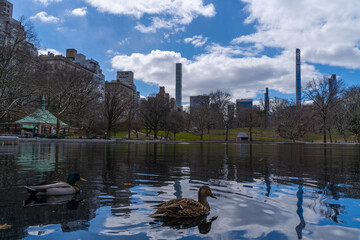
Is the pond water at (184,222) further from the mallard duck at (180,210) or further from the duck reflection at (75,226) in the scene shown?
the mallard duck at (180,210)

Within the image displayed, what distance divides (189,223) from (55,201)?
327 cm

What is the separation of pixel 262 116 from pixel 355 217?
9910 cm

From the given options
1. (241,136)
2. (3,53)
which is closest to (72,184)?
(3,53)

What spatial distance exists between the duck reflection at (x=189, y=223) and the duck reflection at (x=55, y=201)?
2063mm

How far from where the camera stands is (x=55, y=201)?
5.85 metres

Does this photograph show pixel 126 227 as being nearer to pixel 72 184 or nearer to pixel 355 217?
pixel 72 184

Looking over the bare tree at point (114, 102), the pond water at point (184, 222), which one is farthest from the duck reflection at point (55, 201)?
the bare tree at point (114, 102)

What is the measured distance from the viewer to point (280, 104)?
3580 inches

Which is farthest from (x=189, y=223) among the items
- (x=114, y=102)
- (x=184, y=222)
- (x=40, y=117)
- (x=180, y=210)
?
(x=114, y=102)

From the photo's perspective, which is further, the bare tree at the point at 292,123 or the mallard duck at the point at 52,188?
the bare tree at the point at 292,123

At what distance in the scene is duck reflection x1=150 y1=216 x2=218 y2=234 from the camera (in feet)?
14.0

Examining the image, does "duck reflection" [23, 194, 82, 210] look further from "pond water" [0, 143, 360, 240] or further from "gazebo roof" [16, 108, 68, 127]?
"gazebo roof" [16, 108, 68, 127]

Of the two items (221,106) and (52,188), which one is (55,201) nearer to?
(52,188)

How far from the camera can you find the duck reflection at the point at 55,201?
551cm
